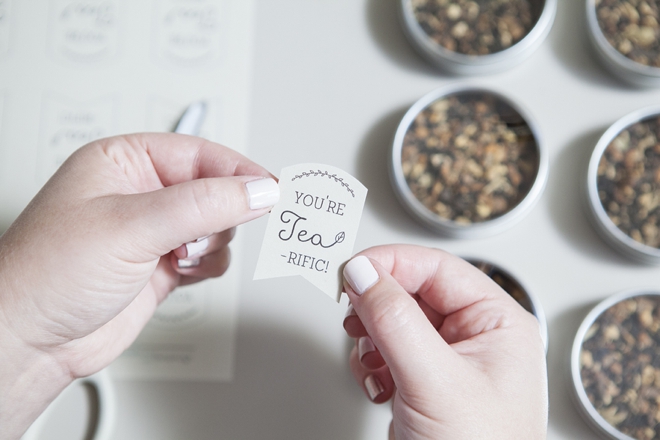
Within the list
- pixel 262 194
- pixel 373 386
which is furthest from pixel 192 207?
pixel 373 386

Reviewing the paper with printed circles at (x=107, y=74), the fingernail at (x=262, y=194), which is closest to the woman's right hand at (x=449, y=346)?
the fingernail at (x=262, y=194)

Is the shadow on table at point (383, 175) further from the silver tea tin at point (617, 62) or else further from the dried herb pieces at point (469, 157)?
the silver tea tin at point (617, 62)

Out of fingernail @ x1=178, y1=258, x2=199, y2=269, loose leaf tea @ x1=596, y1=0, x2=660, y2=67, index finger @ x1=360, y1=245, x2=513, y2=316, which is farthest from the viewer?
loose leaf tea @ x1=596, y1=0, x2=660, y2=67

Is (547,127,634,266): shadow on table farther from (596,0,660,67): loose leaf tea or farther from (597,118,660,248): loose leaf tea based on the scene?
(596,0,660,67): loose leaf tea

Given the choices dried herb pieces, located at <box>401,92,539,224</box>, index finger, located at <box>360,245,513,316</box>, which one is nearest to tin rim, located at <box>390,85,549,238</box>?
dried herb pieces, located at <box>401,92,539,224</box>

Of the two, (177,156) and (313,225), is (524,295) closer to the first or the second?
(313,225)

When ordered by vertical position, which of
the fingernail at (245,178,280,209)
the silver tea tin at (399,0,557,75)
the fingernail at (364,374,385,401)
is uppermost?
the silver tea tin at (399,0,557,75)
